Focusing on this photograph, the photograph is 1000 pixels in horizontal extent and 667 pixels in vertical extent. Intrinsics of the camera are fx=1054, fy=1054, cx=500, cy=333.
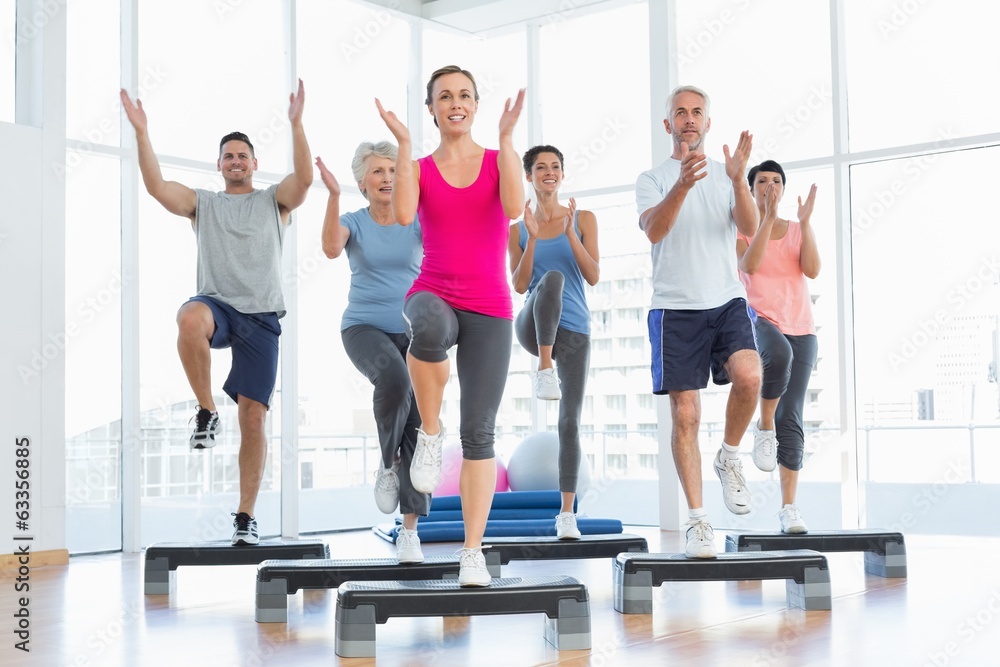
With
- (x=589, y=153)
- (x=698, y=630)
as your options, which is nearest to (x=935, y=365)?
(x=589, y=153)

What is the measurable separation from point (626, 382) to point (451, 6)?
3054 millimetres

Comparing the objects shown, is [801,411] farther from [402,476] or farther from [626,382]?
[626,382]

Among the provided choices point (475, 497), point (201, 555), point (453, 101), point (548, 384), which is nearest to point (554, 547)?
point (548, 384)

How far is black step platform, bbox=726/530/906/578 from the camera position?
431cm

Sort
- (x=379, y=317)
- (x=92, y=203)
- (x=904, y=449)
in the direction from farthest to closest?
(x=904, y=449) → (x=92, y=203) → (x=379, y=317)

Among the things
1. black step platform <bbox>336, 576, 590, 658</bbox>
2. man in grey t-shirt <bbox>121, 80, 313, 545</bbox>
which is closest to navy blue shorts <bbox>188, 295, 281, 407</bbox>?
man in grey t-shirt <bbox>121, 80, 313, 545</bbox>

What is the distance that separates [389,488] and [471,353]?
1017 millimetres

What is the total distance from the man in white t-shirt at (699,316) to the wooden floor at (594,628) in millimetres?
436

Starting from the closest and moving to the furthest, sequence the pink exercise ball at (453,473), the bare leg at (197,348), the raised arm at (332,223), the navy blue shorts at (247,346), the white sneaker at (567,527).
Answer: the raised arm at (332,223) → the bare leg at (197,348) → the navy blue shorts at (247,346) → the white sneaker at (567,527) → the pink exercise ball at (453,473)

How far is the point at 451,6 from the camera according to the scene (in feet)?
25.4

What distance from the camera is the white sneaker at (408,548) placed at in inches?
145

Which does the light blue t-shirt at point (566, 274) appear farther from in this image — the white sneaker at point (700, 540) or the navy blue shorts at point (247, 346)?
the white sneaker at point (700, 540)

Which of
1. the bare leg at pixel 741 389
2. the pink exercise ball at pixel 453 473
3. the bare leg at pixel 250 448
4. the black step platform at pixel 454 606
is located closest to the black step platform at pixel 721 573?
the bare leg at pixel 741 389

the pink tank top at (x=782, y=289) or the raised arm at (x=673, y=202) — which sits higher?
the raised arm at (x=673, y=202)
